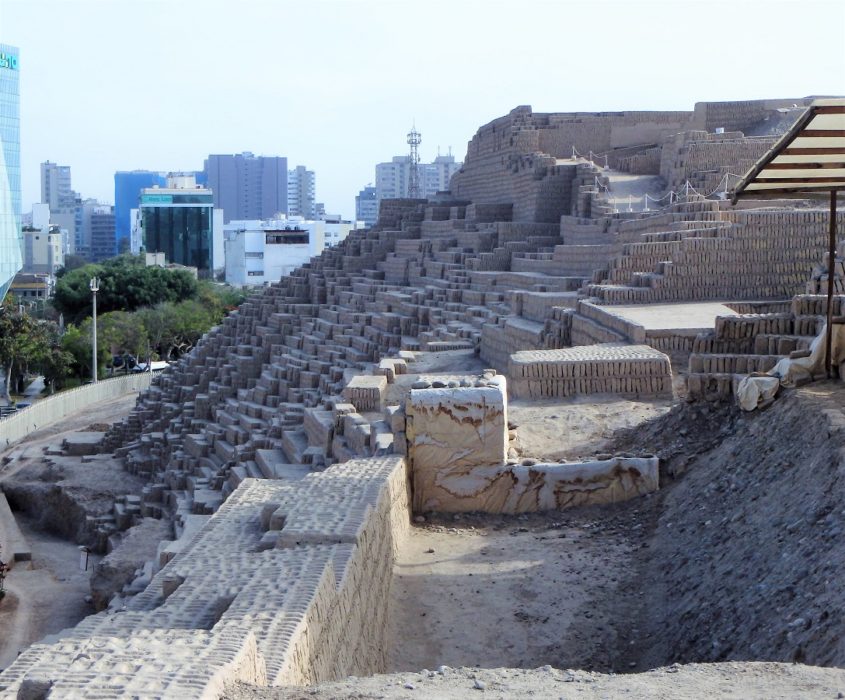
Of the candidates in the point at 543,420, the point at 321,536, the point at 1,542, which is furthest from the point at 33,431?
the point at 321,536

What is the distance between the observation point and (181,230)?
241 ft

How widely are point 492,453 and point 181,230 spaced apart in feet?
225

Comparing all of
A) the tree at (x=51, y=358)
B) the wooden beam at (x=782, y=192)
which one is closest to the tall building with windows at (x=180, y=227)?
the tree at (x=51, y=358)

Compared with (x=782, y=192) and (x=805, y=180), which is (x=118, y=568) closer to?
(x=782, y=192)

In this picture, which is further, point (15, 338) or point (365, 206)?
point (365, 206)

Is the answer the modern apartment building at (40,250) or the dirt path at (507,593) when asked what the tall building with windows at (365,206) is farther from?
the dirt path at (507,593)

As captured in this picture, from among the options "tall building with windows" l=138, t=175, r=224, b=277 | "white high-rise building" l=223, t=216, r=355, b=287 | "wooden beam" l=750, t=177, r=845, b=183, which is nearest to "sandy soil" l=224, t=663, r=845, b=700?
"wooden beam" l=750, t=177, r=845, b=183

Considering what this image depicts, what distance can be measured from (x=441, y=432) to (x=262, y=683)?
3598mm

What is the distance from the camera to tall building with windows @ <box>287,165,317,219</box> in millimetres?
149000

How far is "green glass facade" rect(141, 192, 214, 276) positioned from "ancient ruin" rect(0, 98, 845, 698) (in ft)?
173

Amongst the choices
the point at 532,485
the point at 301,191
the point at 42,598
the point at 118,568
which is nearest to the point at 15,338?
the point at 42,598

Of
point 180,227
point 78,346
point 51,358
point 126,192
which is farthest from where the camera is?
point 126,192

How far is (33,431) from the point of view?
22.5 m

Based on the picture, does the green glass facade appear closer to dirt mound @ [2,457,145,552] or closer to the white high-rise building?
the white high-rise building
